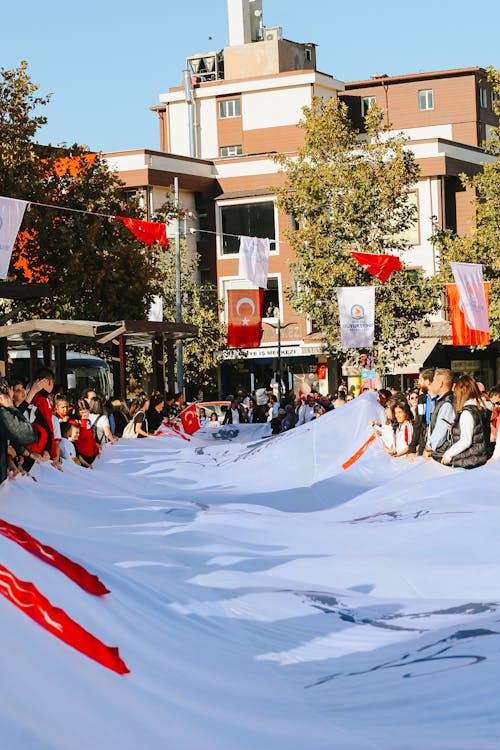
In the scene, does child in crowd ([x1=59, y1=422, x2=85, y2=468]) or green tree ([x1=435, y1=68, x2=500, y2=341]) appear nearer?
child in crowd ([x1=59, y1=422, x2=85, y2=468])

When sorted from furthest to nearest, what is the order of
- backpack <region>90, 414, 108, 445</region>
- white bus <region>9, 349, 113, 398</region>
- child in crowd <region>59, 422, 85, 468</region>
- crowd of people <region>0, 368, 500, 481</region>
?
white bus <region>9, 349, 113, 398</region>, backpack <region>90, 414, 108, 445</region>, child in crowd <region>59, 422, 85, 468</region>, crowd of people <region>0, 368, 500, 481</region>

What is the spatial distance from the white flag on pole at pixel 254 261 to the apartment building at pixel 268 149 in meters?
20.9

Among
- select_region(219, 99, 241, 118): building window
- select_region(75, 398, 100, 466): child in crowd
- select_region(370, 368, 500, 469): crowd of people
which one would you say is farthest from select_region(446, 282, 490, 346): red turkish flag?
select_region(219, 99, 241, 118): building window

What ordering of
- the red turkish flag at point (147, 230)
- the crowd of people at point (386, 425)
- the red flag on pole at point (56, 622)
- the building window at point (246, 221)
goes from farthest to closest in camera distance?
the building window at point (246, 221) < the red turkish flag at point (147, 230) < the crowd of people at point (386, 425) < the red flag on pole at point (56, 622)

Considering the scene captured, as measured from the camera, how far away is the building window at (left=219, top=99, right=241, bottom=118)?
229 ft

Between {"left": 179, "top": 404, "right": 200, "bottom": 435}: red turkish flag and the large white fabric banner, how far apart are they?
5114 millimetres

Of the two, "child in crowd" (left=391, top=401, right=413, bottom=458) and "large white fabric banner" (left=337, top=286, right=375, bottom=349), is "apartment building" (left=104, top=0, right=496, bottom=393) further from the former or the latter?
"child in crowd" (left=391, top=401, right=413, bottom=458)

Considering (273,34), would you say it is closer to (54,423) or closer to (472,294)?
(472,294)

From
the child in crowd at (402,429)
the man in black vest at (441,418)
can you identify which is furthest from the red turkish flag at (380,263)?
the man in black vest at (441,418)

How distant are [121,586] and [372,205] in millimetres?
34740

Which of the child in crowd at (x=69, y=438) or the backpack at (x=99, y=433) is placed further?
the backpack at (x=99, y=433)

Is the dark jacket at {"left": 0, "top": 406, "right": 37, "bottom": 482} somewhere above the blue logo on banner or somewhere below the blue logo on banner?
below

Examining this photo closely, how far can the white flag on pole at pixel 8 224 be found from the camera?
66.2 feet

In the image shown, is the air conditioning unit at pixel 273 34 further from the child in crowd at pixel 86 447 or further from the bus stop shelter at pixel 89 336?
the child in crowd at pixel 86 447
